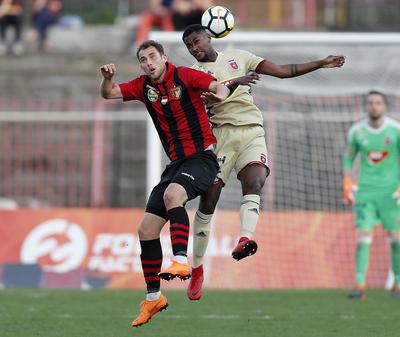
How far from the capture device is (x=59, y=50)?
26953 mm

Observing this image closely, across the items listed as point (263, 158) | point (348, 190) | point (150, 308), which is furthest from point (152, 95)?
point (348, 190)

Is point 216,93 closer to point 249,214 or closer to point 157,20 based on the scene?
point 249,214

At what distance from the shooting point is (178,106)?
9961mm

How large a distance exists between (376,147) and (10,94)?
11.4m

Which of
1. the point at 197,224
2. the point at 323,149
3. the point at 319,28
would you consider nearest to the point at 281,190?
the point at 323,149

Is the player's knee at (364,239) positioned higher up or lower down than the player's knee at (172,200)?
lower down

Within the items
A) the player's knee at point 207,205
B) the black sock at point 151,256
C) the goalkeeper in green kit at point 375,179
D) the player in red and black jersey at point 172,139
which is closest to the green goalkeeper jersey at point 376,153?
the goalkeeper in green kit at point 375,179

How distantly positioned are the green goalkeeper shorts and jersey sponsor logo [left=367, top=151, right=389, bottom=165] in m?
0.41

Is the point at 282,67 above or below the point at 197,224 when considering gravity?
above

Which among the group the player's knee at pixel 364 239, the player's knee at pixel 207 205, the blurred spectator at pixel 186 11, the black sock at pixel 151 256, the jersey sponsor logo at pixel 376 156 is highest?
the blurred spectator at pixel 186 11

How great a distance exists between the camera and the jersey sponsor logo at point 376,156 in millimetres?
14742

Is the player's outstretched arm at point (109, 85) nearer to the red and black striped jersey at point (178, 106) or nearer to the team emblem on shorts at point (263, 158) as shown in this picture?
the red and black striped jersey at point (178, 106)

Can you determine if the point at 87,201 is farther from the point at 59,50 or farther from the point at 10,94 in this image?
the point at 59,50

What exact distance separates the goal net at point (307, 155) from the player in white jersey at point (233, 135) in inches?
195
